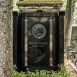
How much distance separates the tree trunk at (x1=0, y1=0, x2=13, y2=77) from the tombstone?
4233mm

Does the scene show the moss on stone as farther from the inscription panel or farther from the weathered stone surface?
the inscription panel

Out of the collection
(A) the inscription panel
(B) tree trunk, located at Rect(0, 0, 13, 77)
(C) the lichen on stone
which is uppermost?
(C) the lichen on stone

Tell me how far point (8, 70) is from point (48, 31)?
4.56 m

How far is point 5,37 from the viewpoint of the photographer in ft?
13.2

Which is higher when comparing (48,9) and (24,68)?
(48,9)

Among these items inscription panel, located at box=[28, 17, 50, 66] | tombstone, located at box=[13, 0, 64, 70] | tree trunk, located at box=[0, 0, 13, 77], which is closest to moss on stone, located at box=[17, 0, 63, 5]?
tombstone, located at box=[13, 0, 64, 70]

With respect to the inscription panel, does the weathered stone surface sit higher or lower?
higher

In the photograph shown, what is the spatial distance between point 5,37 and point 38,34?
442 cm

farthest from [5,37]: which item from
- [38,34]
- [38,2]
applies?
[38,2]

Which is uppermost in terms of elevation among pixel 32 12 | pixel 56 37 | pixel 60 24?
pixel 32 12

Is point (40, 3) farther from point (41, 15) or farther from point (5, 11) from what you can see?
point (5, 11)

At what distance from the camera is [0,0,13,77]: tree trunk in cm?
401

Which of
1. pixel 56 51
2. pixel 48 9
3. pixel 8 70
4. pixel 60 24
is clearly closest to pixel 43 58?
pixel 56 51

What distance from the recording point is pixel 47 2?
8.27m
